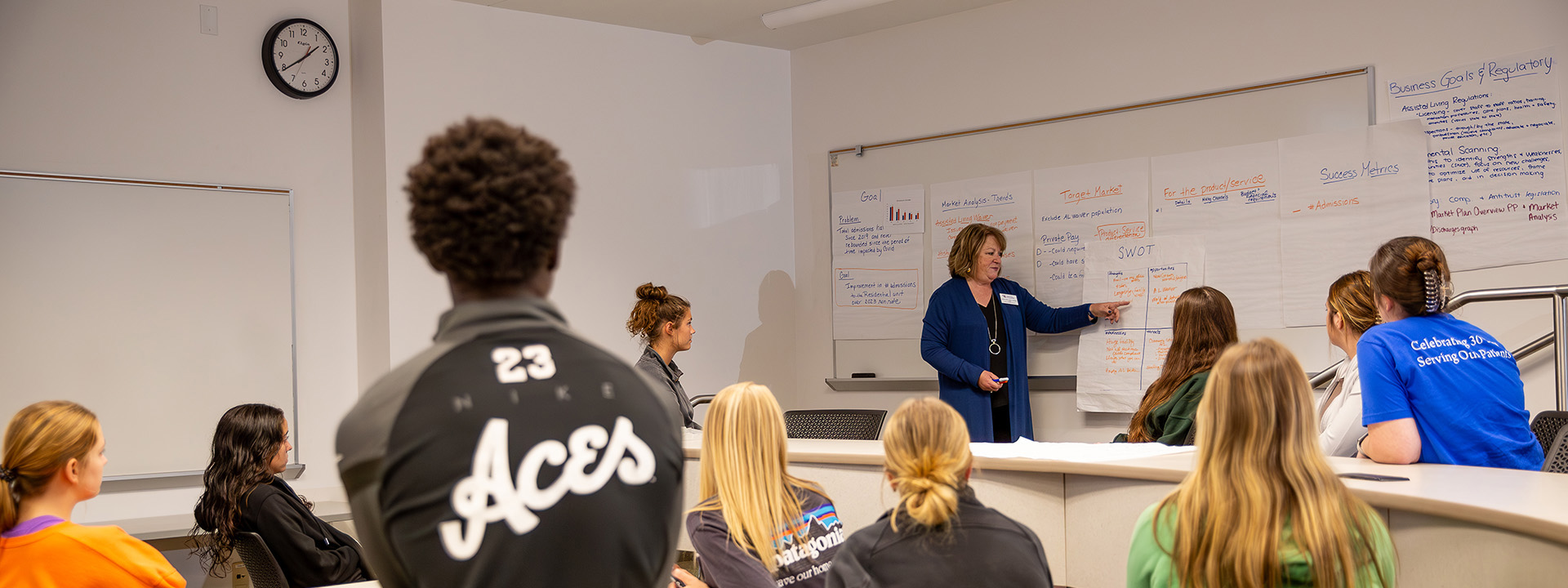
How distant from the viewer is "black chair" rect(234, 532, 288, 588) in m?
2.48

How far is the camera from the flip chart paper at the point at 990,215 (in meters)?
5.00

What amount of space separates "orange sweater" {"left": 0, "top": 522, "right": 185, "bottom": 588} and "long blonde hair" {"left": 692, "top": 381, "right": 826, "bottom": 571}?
106 centimetres

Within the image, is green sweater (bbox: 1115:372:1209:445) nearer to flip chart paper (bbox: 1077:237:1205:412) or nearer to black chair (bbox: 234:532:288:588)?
flip chart paper (bbox: 1077:237:1205:412)

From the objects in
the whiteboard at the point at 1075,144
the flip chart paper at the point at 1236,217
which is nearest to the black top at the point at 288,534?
the whiteboard at the point at 1075,144

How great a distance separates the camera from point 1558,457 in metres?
2.28

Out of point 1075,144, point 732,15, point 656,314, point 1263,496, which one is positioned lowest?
point 1263,496

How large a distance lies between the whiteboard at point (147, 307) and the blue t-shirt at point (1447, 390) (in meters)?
4.21

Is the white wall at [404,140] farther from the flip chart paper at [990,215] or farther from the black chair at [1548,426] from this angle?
the black chair at [1548,426]

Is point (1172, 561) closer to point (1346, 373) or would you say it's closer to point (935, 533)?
point (935, 533)

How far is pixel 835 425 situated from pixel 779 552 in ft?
7.00

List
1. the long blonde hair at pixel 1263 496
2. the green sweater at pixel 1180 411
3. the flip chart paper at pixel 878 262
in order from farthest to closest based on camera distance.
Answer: the flip chart paper at pixel 878 262 < the green sweater at pixel 1180 411 < the long blonde hair at pixel 1263 496

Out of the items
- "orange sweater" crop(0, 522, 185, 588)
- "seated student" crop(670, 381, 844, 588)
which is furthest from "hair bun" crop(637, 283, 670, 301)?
"orange sweater" crop(0, 522, 185, 588)

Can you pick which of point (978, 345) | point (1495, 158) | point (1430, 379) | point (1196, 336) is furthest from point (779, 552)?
point (1495, 158)

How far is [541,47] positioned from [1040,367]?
9.48 ft
